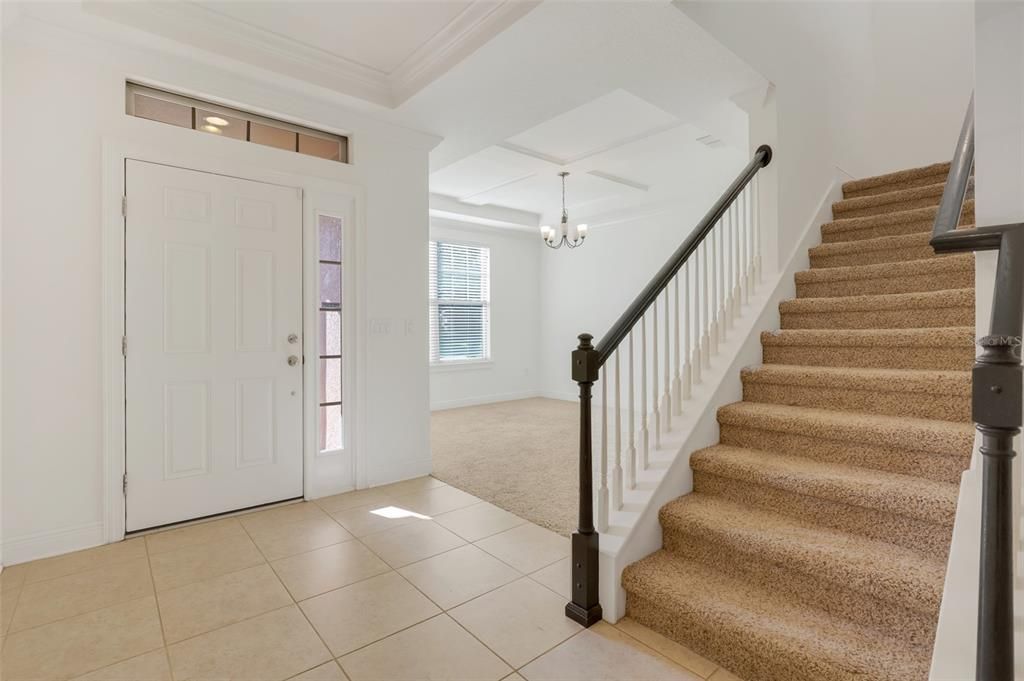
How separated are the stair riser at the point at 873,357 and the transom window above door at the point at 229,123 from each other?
→ 323 centimetres

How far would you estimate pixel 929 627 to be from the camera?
144 centimetres

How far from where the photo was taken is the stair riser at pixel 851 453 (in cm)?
180

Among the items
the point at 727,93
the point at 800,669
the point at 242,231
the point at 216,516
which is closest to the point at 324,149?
the point at 242,231

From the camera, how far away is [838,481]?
1.85 meters

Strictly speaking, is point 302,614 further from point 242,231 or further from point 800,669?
point 242,231

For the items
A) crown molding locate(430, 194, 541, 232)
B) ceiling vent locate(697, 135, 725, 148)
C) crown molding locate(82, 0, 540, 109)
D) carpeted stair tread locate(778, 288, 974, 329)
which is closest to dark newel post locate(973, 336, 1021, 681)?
carpeted stair tread locate(778, 288, 974, 329)

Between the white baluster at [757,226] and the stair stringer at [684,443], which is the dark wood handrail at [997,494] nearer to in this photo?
the stair stringer at [684,443]

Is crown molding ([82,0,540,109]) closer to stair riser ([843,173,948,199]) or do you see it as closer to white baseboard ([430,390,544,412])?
stair riser ([843,173,948,199])

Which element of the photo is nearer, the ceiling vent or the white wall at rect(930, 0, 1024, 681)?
the white wall at rect(930, 0, 1024, 681)

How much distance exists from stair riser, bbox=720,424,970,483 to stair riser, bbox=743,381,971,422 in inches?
12.1

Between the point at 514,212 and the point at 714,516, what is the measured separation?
19.3 ft

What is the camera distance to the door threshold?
274 centimetres

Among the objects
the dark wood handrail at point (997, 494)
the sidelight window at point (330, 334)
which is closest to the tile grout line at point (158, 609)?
the sidelight window at point (330, 334)

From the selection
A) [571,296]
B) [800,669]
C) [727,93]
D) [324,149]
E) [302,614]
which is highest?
[727,93]
